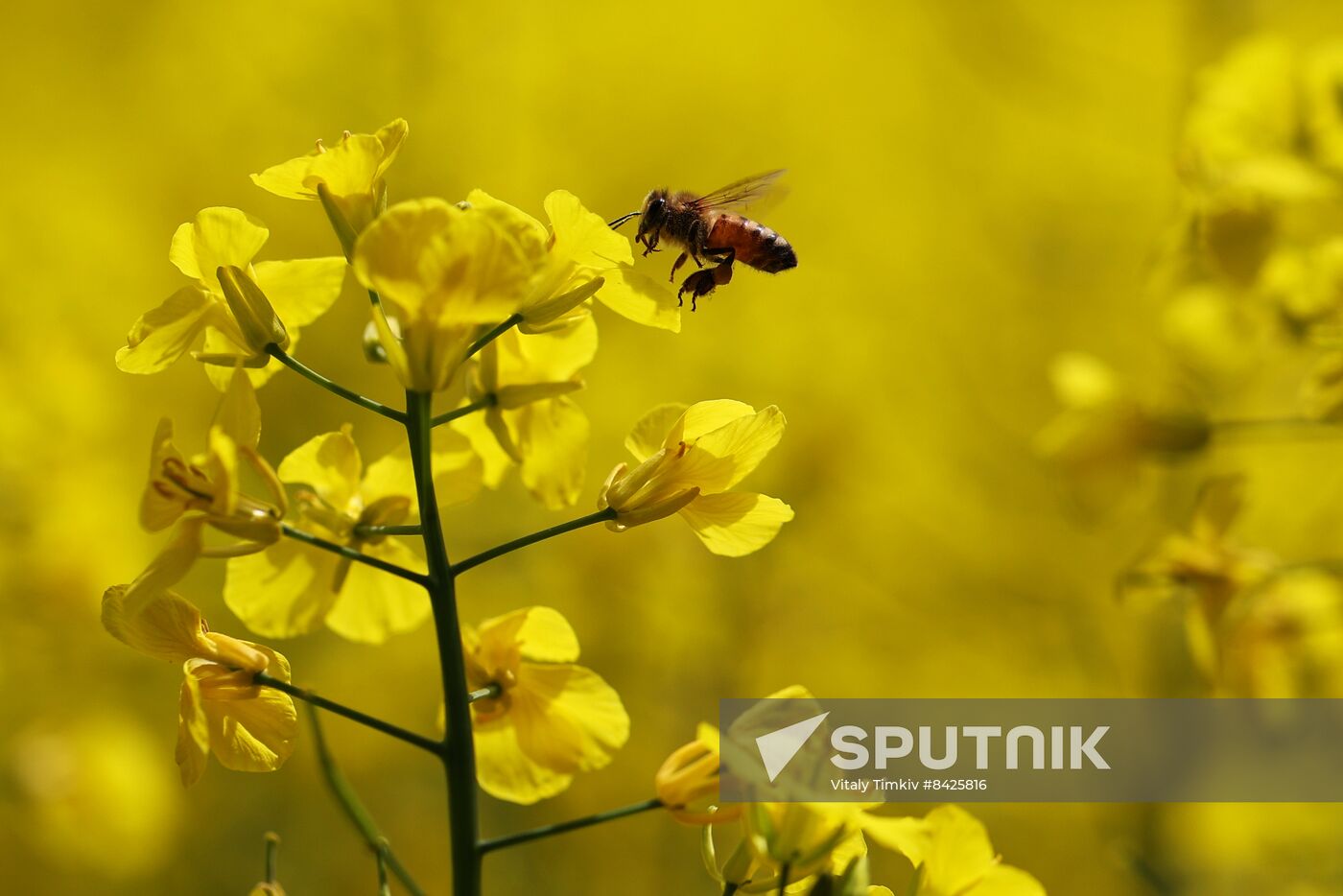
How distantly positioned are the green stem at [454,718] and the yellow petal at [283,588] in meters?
0.17

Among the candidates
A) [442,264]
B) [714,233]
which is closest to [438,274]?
[442,264]

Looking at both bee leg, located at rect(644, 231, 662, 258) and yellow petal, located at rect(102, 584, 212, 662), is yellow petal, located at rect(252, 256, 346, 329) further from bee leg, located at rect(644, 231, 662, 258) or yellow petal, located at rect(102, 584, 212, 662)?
bee leg, located at rect(644, 231, 662, 258)

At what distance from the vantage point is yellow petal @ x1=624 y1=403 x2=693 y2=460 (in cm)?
87

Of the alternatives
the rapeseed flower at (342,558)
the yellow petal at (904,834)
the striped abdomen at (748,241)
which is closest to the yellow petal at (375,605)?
the rapeseed flower at (342,558)

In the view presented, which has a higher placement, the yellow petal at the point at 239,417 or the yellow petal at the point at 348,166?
the yellow petal at the point at 348,166

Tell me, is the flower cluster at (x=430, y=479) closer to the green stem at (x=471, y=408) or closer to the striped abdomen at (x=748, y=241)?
the green stem at (x=471, y=408)

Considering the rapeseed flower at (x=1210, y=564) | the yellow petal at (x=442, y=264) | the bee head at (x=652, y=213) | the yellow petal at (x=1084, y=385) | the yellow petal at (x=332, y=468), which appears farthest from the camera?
the yellow petal at (x=1084, y=385)

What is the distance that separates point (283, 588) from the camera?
2.83 feet

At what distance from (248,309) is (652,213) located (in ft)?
2.01

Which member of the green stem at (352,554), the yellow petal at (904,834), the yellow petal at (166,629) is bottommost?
the yellow petal at (904,834)

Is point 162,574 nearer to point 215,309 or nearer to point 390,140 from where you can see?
point 215,309

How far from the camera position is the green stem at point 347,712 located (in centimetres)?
69

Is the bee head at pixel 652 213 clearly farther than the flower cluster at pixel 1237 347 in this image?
No

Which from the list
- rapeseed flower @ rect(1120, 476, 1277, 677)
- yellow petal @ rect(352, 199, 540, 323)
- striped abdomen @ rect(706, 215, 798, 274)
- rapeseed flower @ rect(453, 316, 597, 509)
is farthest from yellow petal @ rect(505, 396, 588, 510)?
→ rapeseed flower @ rect(1120, 476, 1277, 677)
